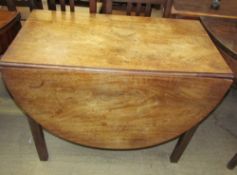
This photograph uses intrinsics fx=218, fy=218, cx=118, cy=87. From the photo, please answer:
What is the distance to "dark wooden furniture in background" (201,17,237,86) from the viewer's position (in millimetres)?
1146

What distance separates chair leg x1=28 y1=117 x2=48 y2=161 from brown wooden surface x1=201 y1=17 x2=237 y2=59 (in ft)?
3.54

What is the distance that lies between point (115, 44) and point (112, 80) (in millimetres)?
245

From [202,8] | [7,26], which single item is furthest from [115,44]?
[202,8]

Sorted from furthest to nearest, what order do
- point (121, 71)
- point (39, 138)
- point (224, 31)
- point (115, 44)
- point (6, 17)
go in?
point (6, 17) → point (224, 31) → point (39, 138) → point (115, 44) → point (121, 71)

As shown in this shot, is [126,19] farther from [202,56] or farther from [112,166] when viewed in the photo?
[112,166]

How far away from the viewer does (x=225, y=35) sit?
1276 mm

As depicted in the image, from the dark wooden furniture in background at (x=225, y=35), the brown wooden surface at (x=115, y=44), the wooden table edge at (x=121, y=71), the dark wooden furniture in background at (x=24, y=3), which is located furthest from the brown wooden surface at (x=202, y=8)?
the dark wooden furniture in background at (x=24, y=3)

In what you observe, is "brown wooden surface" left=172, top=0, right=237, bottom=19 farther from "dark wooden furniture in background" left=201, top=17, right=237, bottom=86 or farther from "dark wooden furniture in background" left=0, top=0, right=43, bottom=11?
"dark wooden furniture in background" left=0, top=0, right=43, bottom=11

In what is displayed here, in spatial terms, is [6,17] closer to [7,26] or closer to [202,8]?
[7,26]

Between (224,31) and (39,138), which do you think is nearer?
(39,138)

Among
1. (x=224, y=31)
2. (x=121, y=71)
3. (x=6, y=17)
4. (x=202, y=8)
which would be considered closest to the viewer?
(x=121, y=71)

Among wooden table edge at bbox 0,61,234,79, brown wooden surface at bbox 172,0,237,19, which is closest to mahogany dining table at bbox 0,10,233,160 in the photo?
wooden table edge at bbox 0,61,234,79

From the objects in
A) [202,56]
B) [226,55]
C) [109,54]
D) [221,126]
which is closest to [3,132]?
[109,54]

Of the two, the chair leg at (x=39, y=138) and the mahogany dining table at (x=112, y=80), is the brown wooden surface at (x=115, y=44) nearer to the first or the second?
the mahogany dining table at (x=112, y=80)
